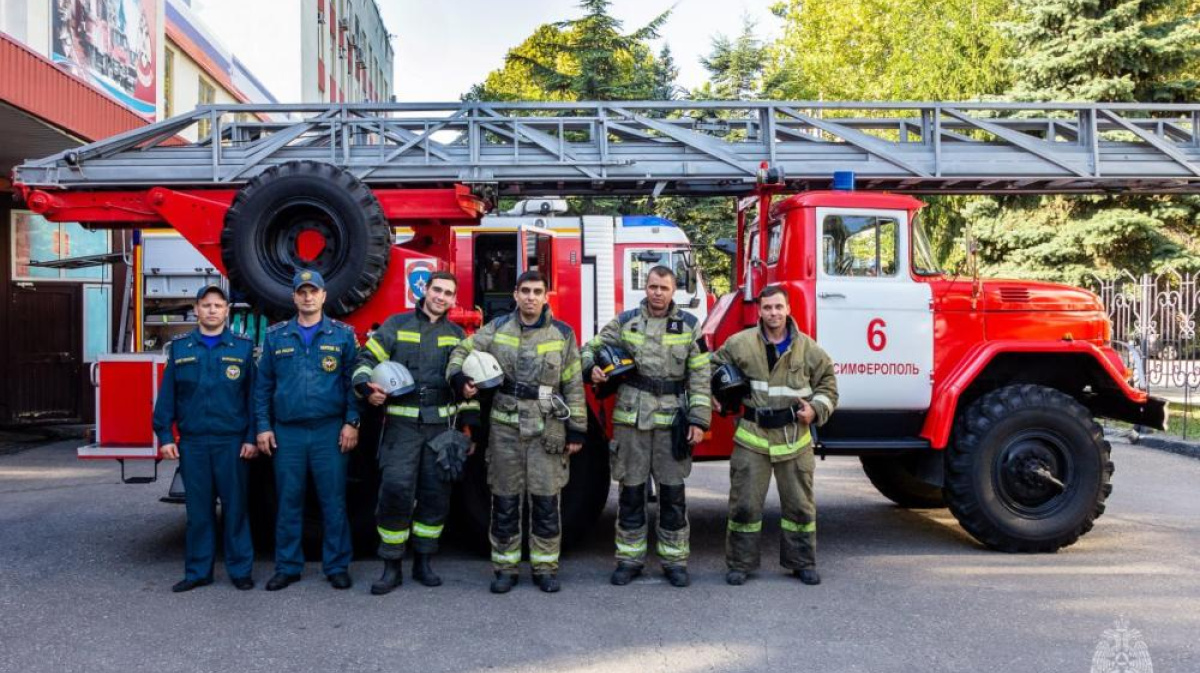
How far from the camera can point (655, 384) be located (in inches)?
224

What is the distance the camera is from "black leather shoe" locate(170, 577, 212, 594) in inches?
220

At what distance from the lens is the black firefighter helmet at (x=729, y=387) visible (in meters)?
5.75

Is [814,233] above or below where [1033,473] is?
above

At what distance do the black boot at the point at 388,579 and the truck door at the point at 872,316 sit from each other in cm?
314

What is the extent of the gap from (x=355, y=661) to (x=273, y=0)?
933 inches

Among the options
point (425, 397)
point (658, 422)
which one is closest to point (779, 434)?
point (658, 422)

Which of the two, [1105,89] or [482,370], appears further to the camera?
[1105,89]

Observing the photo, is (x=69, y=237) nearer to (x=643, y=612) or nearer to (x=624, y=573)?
(x=624, y=573)

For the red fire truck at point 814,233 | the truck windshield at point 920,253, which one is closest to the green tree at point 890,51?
the red fire truck at point 814,233

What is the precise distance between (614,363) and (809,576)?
180 cm

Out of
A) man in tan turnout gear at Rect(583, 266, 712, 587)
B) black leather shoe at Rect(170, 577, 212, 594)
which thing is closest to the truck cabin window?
man in tan turnout gear at Rect(583, 266, 712, 587)

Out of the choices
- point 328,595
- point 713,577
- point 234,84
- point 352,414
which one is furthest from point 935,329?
point 234,84

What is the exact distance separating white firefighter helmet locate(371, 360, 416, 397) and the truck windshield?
11.7 ft

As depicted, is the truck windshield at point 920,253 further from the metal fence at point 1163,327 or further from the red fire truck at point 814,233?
the metal fence at point 1163,327
